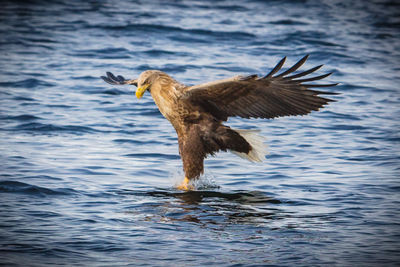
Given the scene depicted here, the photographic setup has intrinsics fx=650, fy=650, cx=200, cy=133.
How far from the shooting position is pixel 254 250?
15.7ft

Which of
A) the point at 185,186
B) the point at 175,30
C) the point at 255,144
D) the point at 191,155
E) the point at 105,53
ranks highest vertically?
the point at 175,30

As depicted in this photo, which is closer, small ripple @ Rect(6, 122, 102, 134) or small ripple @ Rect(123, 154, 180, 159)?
small ripple @ Rect(123, 154, 180, 159)

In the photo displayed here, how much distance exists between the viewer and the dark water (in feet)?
16.0

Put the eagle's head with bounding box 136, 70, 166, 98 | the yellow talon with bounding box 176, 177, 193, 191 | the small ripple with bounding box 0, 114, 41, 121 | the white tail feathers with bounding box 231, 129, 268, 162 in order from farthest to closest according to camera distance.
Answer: the small ripple with bounding box 0, 114, 41, 121 < the white tail feathers with bounding box 231, 129, 268, 162 < the yellow talon with bounding box 176, 177, 193, 191 < the eagle's head with bounding box 136, 70, 166, 98

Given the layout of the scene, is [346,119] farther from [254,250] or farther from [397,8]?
[397,8]

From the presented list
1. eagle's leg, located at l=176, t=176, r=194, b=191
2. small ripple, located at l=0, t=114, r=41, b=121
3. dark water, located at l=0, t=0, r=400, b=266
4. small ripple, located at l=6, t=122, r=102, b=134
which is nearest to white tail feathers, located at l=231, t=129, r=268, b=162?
dark water, located at l=0, t=0, r=400, b=266

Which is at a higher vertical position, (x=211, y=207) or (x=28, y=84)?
(x=28, y=84)

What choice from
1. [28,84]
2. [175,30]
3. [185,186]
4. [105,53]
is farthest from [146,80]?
[175,30]

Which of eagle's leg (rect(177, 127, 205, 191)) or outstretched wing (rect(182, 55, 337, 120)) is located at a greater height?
outstretched wing (rect(182, 55, 337, 120))

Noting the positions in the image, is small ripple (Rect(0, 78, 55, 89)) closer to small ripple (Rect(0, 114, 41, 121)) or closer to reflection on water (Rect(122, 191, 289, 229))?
small ripple (Rect(0, 114, 41, 121))

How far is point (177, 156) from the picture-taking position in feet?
25.4

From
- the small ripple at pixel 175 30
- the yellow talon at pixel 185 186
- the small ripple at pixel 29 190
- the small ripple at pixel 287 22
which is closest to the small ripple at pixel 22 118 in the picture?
the small ripple at pixel 29 190

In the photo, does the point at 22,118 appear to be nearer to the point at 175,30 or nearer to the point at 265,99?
the point at 265,99

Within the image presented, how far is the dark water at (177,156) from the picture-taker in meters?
4.88
